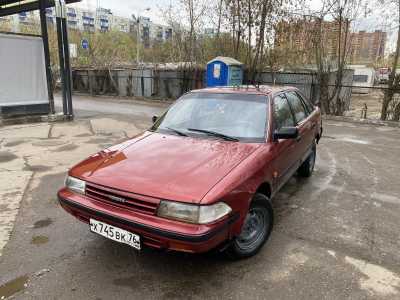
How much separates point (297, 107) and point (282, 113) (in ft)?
2.78

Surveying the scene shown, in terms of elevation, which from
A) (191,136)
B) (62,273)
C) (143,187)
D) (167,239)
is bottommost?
(62,273)

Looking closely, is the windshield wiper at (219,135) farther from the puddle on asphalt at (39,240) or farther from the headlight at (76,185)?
the puddle on asphalt at (39,240)

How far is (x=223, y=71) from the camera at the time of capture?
12.5 metres

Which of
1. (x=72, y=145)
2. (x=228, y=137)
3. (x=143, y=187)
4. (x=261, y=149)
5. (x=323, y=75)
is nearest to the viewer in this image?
(x=143, y=187)

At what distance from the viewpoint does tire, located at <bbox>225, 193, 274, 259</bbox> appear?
3.10 metres

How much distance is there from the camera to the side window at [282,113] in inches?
154

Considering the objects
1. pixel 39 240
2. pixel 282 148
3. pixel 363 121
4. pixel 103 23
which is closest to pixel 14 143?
pixel 39 240

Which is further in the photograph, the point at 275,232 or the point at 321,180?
the point at 321,180

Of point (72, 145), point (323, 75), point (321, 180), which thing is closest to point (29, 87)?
point (72, 145)

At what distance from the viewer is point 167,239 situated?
2.55 meters

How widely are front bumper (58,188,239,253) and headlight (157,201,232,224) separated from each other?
38 millimetres

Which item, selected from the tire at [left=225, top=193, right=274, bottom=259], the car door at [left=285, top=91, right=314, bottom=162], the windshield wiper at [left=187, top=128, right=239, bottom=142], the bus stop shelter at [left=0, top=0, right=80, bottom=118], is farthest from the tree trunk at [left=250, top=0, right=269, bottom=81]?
the tire at [left=225, top=193, right=274, bottom=259]

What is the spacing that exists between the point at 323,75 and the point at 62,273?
11174 millimetres

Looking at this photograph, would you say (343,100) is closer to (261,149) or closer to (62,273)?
(261,149)
